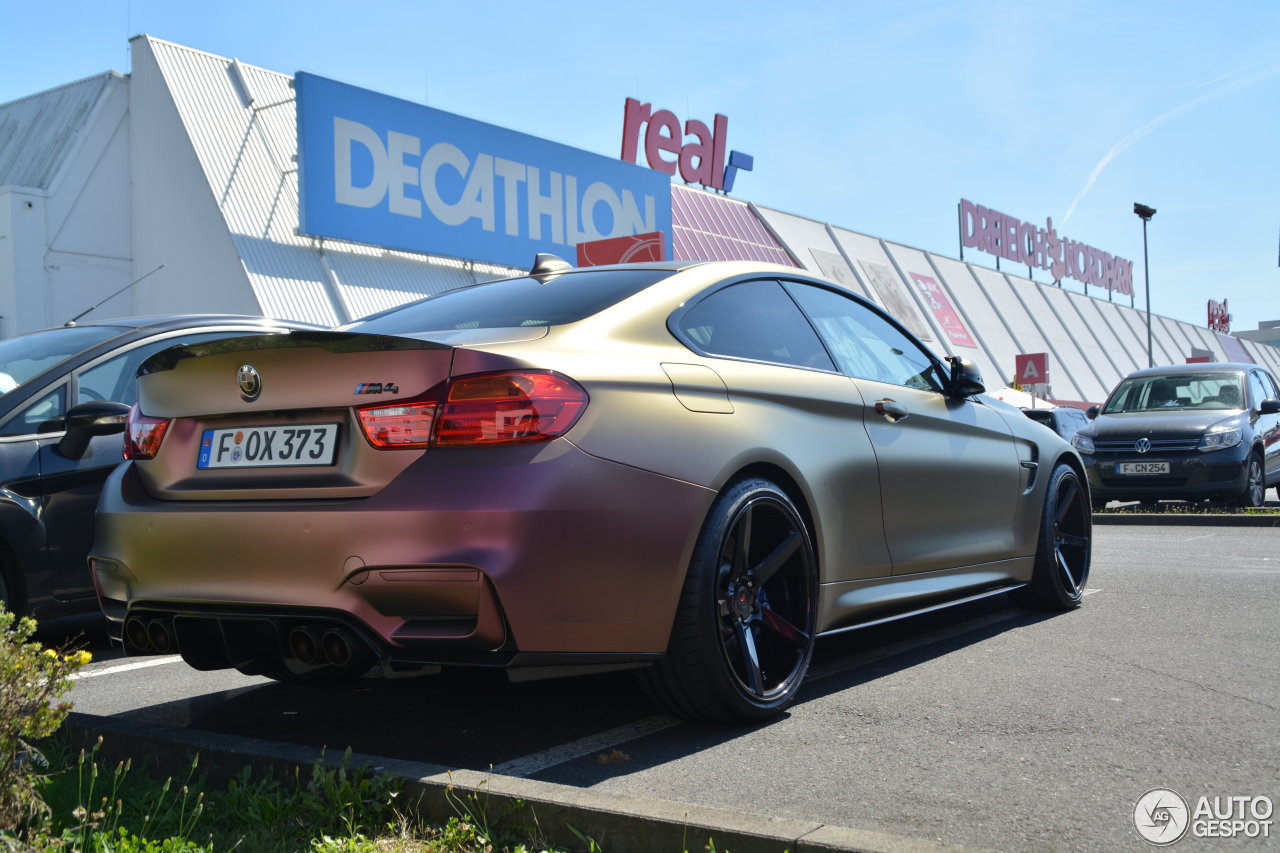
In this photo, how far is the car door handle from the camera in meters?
4.42

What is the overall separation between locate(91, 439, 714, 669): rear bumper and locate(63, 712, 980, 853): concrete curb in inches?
10.4

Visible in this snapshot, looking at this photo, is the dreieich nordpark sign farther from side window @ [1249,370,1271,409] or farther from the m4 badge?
the m4 badge

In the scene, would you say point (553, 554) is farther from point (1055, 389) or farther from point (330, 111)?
point (1055, 389)

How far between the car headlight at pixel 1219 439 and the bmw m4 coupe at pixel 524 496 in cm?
946

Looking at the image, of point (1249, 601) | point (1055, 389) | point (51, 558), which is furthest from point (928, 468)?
point (1055, 389)

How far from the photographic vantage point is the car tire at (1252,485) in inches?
491

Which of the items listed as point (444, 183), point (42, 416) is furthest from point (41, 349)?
point (444, 183)

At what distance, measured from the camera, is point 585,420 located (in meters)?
3.10

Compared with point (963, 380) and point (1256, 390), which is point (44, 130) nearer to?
point (1256, 390)

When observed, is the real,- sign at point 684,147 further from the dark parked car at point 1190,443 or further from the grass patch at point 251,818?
the grass patch at point 251,818

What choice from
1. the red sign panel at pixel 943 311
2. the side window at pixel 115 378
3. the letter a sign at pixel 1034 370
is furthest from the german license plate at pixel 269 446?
the red sign panel at pixel 943 311

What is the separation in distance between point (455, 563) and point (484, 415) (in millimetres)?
386

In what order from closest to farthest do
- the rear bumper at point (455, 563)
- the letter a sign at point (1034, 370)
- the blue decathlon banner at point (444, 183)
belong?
1. the rear bumper at point (455, 563)
2. the blue decathlon banner at point (444, 183)
3. the letter a sign at point (1034, 370)

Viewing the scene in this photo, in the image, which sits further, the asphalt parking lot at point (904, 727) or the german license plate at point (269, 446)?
the german license plate at point (269, 446)
